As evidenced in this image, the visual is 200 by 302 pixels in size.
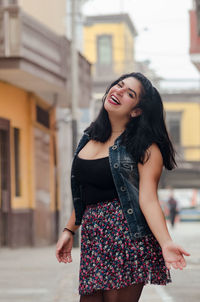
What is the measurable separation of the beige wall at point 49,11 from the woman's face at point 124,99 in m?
15.1

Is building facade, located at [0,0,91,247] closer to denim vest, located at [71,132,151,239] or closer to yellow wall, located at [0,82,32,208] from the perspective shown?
yellow wall, located at [0,82,32,208]

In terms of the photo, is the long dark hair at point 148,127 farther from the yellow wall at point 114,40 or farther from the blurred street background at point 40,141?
the yellow wall at point 114,40

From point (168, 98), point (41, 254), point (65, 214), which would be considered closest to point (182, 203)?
point (168, 98)

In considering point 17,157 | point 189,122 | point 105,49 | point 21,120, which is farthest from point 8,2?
point 189,122

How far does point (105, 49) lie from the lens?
1935 inches

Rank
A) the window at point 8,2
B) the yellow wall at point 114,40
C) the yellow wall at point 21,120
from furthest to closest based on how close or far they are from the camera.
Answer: the yellow wall at point 114,40 → the yellow wall at point 21,120 → the window at point 8,2

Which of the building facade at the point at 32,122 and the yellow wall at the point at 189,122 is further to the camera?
the yellow wall at the point at 189,122

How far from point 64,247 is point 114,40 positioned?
44.9 meters

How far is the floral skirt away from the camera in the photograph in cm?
423

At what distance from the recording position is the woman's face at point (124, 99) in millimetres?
4406

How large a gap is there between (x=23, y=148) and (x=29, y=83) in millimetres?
1998

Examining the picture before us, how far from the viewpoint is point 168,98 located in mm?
47844

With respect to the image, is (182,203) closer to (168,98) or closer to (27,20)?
(168,98)

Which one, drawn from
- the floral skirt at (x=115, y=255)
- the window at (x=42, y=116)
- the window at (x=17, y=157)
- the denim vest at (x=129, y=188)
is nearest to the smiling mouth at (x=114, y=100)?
the denim vest at (x=129, y=188)
